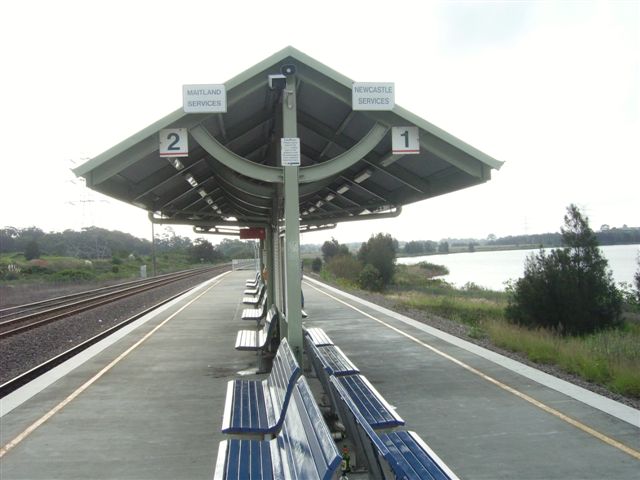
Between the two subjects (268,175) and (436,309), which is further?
(436,309)

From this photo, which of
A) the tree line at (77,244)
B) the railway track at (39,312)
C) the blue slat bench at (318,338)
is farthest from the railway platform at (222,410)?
the tree line at (77,244)

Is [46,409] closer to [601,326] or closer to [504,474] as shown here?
[504,474]

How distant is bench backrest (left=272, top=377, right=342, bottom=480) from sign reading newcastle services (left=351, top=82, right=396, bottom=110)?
3260 millimetres

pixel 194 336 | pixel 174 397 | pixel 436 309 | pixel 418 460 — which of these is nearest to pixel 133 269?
pixel 436 309

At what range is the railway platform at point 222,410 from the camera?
4.59 meters

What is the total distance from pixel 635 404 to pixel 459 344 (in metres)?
4.05

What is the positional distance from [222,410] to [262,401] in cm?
124

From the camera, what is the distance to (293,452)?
3611mm

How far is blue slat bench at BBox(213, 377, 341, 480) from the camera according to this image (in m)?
2.90

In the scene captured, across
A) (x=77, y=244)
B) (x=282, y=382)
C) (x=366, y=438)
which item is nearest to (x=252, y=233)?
(x=282, y=382)

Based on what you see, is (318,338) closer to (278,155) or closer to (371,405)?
(278,155)

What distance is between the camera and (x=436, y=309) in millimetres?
20125

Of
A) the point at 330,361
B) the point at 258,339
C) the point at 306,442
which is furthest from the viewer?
the point at 258,339

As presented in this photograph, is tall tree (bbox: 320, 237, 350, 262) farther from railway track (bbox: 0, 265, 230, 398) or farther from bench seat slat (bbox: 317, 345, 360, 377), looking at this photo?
bench seat slat (bbox: 317, 345, 360, 377)
